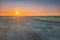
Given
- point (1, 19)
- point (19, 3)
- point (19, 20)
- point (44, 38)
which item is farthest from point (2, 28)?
point (44, 38)

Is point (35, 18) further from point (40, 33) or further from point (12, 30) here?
point (12, 30)

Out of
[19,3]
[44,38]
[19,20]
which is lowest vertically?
[44,38]

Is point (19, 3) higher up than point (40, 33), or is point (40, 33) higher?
point (19, 3)

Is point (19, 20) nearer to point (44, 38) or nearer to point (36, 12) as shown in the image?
point (36, 12)

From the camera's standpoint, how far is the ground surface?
43.7 inches

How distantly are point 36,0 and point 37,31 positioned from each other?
1.18 ft

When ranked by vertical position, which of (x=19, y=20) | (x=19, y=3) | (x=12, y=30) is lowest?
(x=12, y=30)

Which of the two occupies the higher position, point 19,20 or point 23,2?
point 23,2

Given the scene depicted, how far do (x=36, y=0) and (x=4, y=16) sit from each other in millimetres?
411

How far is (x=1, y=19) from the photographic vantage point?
1150 millimetres

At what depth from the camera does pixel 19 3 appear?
3.82 feet

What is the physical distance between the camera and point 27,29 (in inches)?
44.6

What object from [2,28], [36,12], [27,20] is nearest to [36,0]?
[36,12]

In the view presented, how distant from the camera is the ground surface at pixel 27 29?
1.11 m
